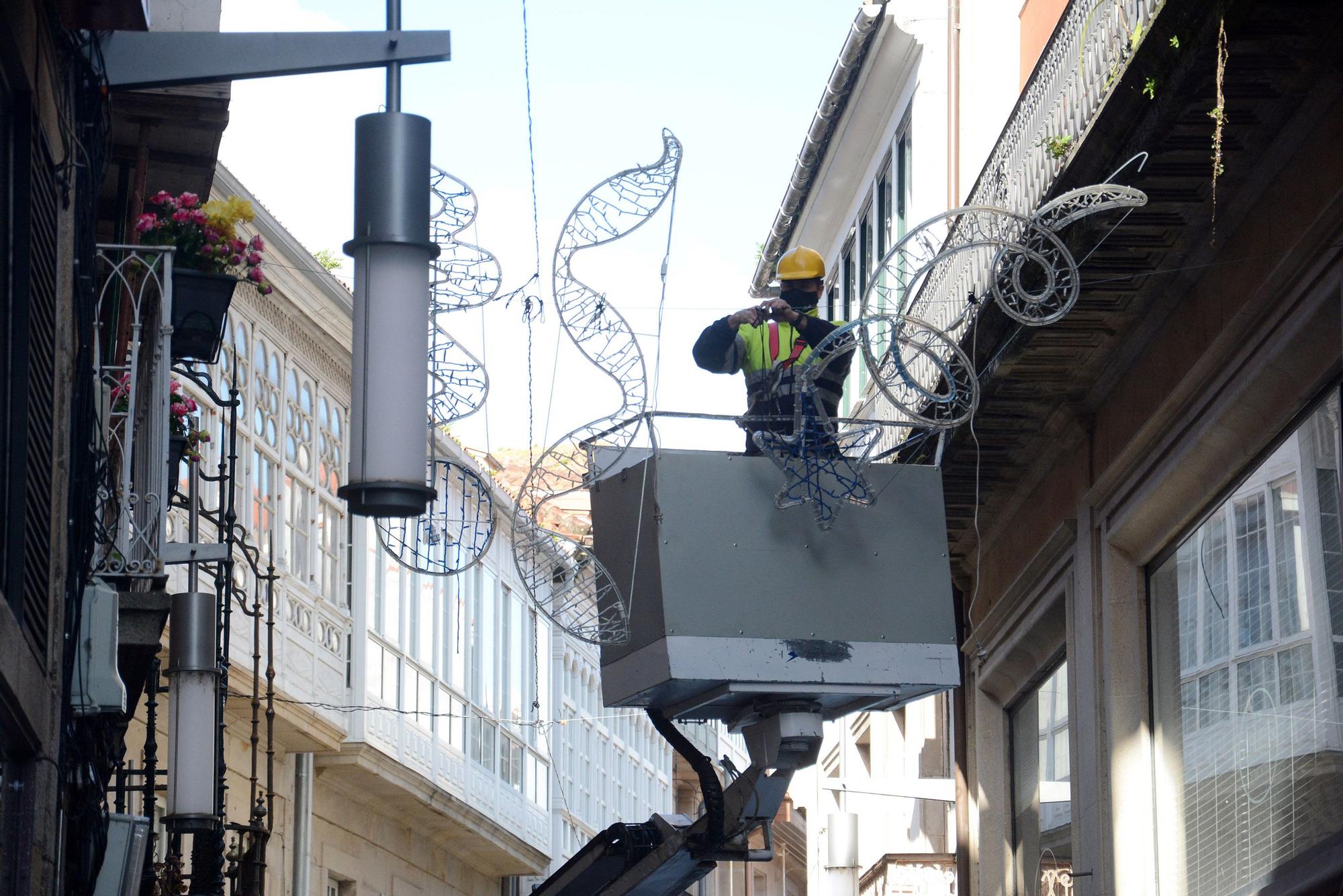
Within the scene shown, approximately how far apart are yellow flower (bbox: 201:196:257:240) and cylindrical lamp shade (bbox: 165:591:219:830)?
2329 millimetres

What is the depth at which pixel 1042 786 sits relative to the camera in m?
16.2

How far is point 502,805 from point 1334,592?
17.5 m

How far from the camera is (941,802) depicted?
21.1 meters

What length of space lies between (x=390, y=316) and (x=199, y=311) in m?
5.80

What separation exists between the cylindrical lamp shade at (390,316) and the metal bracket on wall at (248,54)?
2.35ft

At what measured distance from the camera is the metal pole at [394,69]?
5879mm

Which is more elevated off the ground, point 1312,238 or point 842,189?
point 842,189

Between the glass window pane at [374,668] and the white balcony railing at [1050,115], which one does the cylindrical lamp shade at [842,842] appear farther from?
the white balcony railing at [1050,115]

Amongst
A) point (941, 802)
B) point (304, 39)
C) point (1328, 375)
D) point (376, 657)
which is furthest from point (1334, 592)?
point (376, 657)

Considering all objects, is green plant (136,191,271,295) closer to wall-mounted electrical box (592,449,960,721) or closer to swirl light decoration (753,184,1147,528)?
wall-mounted electrical box (592,449,960,721)

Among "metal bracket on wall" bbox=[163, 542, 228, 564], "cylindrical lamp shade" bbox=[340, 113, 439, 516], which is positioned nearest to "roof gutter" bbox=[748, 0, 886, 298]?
"metal bracket on wall" bbox=[163, 542, 228, 564]

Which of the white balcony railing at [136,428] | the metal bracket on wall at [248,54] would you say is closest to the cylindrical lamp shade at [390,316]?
the metal bracket on wall at [248,54]

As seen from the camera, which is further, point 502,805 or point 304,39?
point 502,805

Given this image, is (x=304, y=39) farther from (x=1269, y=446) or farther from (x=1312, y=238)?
(x=1269, y=446)
